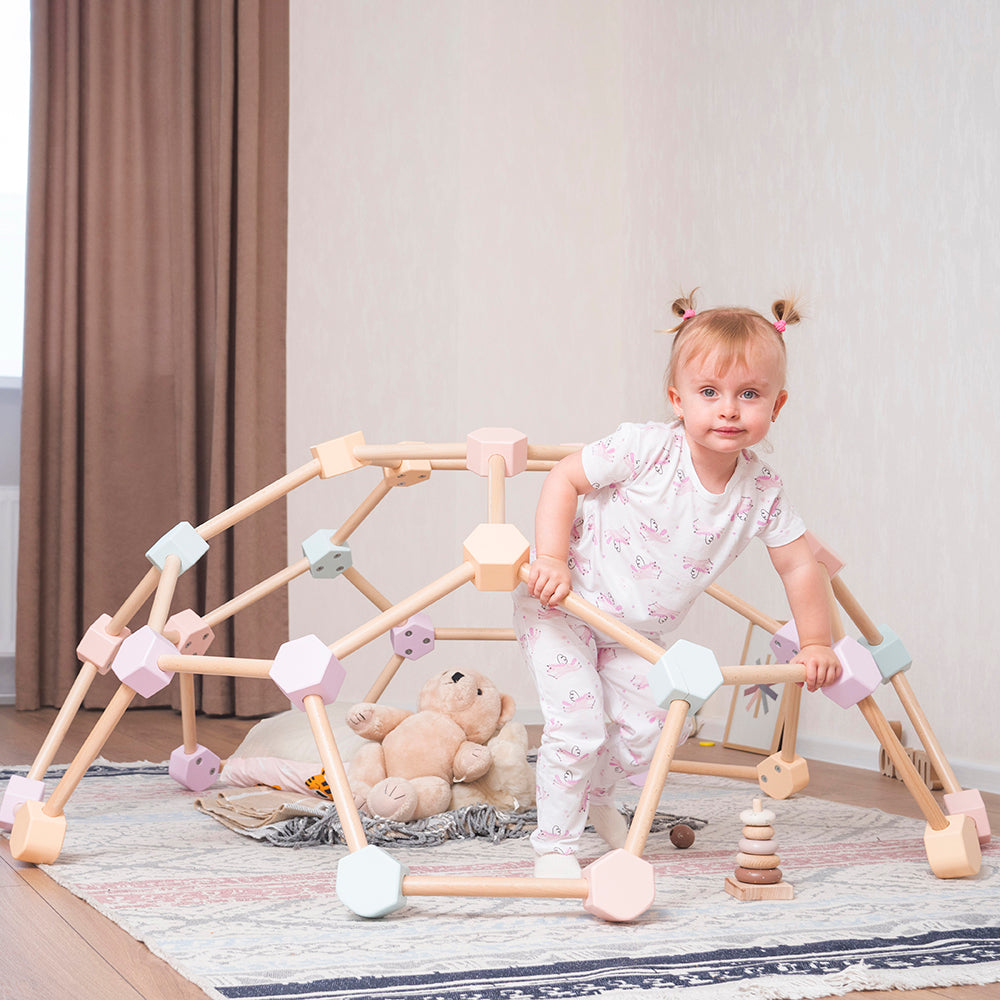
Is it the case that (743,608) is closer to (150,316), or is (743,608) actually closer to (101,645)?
(101,645)

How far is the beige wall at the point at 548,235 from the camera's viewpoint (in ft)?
7.95

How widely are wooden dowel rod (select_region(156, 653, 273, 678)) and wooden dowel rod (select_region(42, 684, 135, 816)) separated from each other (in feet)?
0.22

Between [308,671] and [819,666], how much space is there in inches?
21.7

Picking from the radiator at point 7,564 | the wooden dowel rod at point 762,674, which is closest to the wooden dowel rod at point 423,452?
the wooden dowel rod at point 762,674

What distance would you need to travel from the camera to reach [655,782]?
1146mm

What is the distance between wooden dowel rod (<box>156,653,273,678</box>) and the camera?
4.14 ft

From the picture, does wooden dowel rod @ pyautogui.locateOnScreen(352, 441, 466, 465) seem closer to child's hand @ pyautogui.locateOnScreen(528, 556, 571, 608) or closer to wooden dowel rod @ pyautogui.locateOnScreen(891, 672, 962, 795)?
child's hand @ pyautogui.locateOnScreen(528, 556, 571, 608)

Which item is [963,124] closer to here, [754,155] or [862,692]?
[754,155]

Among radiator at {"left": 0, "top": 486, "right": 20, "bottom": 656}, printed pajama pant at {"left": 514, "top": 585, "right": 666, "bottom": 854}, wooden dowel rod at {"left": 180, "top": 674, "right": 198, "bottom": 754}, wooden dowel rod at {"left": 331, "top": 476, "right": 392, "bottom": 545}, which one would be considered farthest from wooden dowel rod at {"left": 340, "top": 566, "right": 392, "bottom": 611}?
radiator at {"left": 0, "top": 486, "right": 20, "bottom": 656}

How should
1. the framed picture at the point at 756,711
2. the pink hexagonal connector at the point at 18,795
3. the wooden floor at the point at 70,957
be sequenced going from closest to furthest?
the wooden floor at the point at 70,957 < the pink hexagonal connector at the point at 18,795 < the framed picture at the point at 756,711

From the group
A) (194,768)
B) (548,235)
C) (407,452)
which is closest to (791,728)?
(407,452)

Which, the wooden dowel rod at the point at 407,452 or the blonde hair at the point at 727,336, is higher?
the blonde hair at the point at 727,336

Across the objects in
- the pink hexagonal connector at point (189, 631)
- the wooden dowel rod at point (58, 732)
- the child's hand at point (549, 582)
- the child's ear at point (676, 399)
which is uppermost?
the child's ear at point (676, 399)

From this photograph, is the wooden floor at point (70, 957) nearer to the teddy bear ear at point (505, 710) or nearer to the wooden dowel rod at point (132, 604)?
the wooden dowel rod at point (132, 604)
